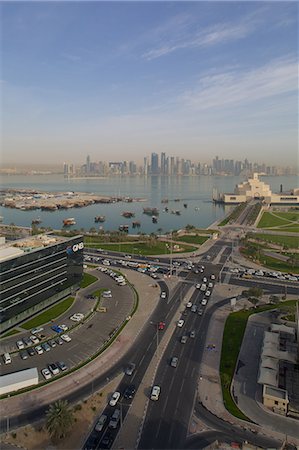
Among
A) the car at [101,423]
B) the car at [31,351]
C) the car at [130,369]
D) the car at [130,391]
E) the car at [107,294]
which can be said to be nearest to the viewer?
the car at [101,423]

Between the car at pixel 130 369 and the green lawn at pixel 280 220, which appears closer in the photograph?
the car at pixel 130 369

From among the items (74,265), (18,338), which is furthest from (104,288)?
(18,338)

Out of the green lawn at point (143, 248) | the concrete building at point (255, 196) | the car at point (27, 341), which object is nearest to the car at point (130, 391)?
the car at point (27, 341)

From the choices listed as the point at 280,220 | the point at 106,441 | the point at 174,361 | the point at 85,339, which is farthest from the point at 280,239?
the point at 106,441

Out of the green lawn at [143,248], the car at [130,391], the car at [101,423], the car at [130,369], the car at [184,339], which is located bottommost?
the car at [101,423]

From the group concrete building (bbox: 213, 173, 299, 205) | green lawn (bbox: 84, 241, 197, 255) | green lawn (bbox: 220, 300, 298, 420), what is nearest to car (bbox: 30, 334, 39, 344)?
green lawn (bbox: 220, 300, 298, 420)

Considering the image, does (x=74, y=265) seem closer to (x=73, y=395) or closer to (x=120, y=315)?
(x=120, y=315)

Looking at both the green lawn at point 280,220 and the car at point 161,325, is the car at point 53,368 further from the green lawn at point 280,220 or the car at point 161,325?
the green lawn at point 280,220
